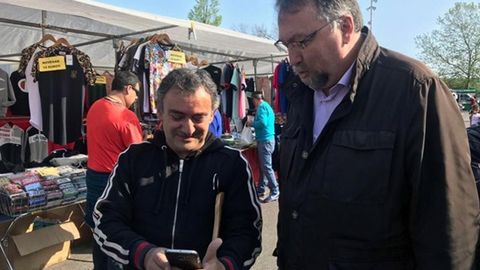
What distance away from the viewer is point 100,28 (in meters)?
6.64

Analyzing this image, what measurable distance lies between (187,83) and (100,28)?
561cm

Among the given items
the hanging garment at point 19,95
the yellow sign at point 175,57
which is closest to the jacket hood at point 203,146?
the yellow sign at point 175,57

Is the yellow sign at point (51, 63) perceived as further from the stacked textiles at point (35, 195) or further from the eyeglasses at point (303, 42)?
the eyeglasses at point (303, 42)

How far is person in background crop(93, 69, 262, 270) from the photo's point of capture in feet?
5.21

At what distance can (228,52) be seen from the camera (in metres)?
7.89

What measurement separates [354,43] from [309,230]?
0.68 metres

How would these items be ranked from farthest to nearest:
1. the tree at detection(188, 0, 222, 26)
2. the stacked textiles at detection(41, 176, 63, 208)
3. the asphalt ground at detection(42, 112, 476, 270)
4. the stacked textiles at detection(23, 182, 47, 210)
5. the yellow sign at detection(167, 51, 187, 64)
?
the tree at detection(188, 0, 222, 26) → the yellow sign at detection(167, 51, 187, 64) → the asphalt ground at detection(42, 112, 476, 270) → the stacked textiles at detection(41, 176, 63, 208) → the stacked textiles at detection(23, 182, 47, 210)

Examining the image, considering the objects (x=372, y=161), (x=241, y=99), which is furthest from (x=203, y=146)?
(x=241, y=99)

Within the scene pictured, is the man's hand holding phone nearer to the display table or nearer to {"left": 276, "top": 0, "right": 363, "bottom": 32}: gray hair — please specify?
{"left": 276, "top": 0, "right": 363, "bottom": 32}: gray hair

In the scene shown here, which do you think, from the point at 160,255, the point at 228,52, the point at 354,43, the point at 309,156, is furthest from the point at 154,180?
the point at 228,52

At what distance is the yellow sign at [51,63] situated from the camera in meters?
4.16

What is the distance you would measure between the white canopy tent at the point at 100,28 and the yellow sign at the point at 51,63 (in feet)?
1.38

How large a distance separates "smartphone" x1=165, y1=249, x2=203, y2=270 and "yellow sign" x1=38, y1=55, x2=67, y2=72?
340 centimetres

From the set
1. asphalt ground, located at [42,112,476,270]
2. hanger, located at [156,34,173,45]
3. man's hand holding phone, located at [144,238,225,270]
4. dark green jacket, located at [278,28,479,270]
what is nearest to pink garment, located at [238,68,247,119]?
asphalt ground, located at [42,112,476,270]
